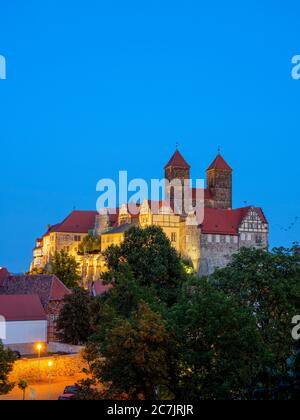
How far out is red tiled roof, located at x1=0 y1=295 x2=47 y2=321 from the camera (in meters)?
56.7

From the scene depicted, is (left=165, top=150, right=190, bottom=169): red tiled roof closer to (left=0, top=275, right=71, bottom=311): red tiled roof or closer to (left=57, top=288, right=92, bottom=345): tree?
(left=0, top=275, right=71, bottom=311): red tiled roof

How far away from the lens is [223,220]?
108m

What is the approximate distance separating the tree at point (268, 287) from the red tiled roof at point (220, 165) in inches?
3893

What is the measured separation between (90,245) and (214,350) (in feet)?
306

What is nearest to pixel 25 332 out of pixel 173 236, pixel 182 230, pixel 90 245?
pixel 173 236

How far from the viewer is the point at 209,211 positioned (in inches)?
4318

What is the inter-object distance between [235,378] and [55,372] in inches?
833

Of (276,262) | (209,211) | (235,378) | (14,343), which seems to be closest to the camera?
(235,378)

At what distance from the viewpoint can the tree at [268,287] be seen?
2983 cm

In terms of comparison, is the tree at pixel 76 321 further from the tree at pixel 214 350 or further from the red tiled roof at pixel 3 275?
the tree at pixel 214 350

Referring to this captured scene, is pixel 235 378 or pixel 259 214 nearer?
pixel 235 378

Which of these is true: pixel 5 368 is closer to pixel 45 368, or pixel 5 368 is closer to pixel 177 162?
pixel 45 368
